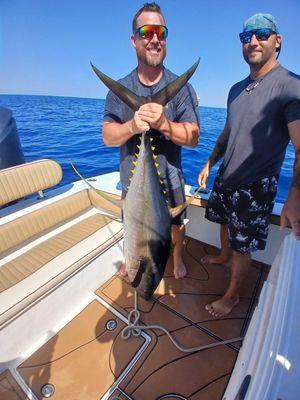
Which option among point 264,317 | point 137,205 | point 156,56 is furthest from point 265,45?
point 264,317

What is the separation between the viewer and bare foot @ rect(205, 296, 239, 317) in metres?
2.18

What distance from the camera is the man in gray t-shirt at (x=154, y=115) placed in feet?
4.40

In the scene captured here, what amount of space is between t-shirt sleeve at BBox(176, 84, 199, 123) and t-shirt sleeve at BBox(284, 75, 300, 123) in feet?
1.87

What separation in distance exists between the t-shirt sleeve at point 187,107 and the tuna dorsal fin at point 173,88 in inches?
19.9

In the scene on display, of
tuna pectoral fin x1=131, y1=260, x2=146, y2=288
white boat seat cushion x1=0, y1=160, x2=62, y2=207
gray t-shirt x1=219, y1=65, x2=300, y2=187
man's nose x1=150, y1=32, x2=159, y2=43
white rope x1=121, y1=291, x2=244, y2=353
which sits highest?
man's nose x1=150, y1=32, x2=159, y2=43

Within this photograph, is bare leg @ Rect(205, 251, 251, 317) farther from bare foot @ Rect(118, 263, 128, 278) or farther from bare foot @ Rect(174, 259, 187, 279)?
bare foot @ Rect(118, 263, 128, 278)

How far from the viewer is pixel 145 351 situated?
6.22 ft

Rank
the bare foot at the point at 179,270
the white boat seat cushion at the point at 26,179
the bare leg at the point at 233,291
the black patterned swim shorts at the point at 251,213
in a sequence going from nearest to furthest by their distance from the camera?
the black patterned swim shorts at the point at 251,213 → the bare leg at the point at 233,291 → the white boat seat cushion at the point at 26,179 → the bare foot at the point at 179,270

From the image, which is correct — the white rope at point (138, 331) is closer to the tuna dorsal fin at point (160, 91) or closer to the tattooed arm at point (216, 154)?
the tattooed arm at point (216, 154)

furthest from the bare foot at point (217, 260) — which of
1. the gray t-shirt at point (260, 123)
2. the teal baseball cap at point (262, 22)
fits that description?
the teal baseball cap at point (262, 22)

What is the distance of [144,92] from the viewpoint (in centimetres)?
173

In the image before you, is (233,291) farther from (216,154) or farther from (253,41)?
(253,41)

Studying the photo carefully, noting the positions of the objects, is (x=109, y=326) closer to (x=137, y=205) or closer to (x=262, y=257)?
(x=137, y=205)

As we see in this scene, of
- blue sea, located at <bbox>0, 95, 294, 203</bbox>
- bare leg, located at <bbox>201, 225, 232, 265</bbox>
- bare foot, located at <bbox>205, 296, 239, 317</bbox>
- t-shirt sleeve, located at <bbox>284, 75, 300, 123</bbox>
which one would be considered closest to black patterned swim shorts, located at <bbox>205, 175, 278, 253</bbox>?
t-shirt sleeve, located at <bbox>284, 75, 300, 123</bbox>
